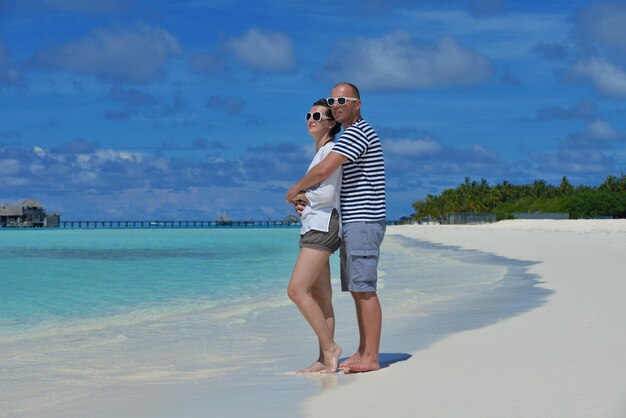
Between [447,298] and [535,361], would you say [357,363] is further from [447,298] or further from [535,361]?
[447,298]

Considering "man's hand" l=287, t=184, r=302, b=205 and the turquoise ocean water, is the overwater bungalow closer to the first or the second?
the turquoise ocean water

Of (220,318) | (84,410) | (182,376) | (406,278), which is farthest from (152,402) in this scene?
(406,278)

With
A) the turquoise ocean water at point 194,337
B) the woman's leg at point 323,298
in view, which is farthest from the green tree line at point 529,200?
the woman's leg at point 323,298

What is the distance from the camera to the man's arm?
5.18m

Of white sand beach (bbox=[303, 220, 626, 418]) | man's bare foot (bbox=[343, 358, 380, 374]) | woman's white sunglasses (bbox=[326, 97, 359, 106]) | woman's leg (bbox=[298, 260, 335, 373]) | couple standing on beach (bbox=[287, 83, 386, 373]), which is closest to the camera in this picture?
white sand beach (bbox=[303, 220, 626, 418])

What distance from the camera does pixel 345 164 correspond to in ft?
17.7

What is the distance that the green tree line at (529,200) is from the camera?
100188mm

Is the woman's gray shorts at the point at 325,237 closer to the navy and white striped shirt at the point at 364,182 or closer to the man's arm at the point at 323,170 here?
the navy and white striped shirt at the point at 364,182

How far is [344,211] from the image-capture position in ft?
17.7

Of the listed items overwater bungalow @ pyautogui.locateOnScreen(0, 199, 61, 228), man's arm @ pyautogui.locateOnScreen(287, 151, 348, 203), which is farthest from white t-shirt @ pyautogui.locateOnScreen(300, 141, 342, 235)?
overwater bungalow @ pyautogui.locateOnScreen(0, 199, 61, 228)

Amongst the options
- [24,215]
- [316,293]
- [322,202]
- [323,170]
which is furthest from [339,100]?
[24,215]

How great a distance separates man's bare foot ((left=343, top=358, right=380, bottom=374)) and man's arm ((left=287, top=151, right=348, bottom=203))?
1233 mm

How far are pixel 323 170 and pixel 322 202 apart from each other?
238mm

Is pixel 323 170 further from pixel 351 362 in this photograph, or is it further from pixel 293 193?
pixel 351 362
